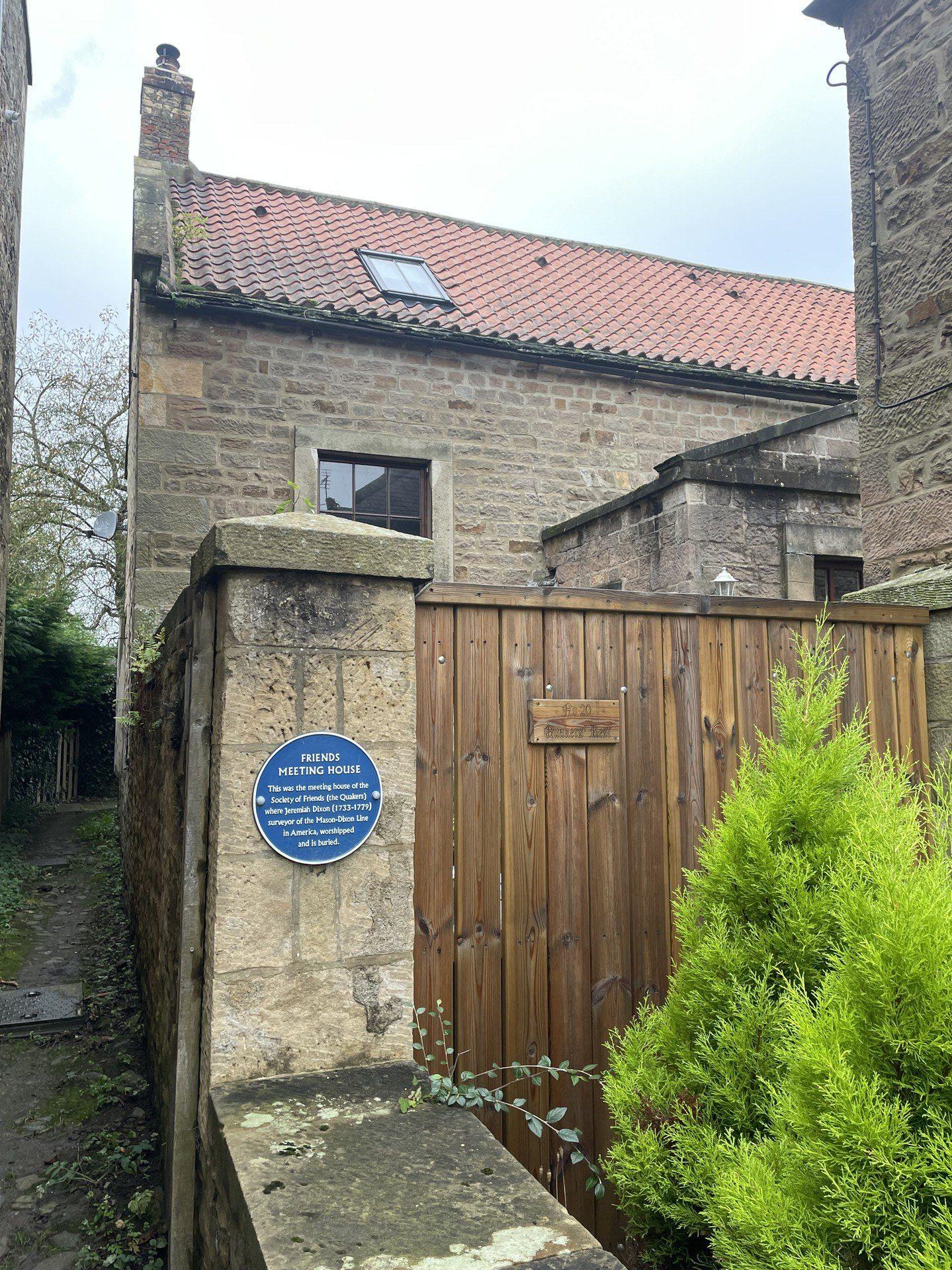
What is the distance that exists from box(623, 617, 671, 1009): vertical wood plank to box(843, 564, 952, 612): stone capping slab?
1007mm

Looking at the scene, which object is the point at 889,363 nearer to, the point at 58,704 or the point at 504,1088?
the point at 504,1088

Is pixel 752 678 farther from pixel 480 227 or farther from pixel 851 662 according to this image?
pixel 480 227

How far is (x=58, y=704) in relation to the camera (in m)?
15.4

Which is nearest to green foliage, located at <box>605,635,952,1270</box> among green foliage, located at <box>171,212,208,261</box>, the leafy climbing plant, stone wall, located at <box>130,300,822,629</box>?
the leafy climbing plant

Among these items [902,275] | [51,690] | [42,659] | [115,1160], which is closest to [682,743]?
[902,275]

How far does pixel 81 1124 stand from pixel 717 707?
350 cm

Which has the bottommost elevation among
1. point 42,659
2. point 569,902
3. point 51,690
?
point 569,902

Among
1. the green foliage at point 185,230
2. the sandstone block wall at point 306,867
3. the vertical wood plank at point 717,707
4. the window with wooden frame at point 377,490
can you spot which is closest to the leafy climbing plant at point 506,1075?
the sandstone block wall at point 306,867

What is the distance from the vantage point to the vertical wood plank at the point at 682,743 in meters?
3.35

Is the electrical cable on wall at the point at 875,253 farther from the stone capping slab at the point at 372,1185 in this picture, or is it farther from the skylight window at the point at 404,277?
the skylight window at the point at 404,277

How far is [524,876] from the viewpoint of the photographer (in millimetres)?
3123

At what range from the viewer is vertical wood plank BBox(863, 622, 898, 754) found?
12.1ft

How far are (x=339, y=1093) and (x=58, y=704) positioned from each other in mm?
14567

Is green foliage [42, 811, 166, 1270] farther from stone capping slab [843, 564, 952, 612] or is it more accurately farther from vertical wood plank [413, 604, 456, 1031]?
stone capping slab [843, 564, 952, 612]
